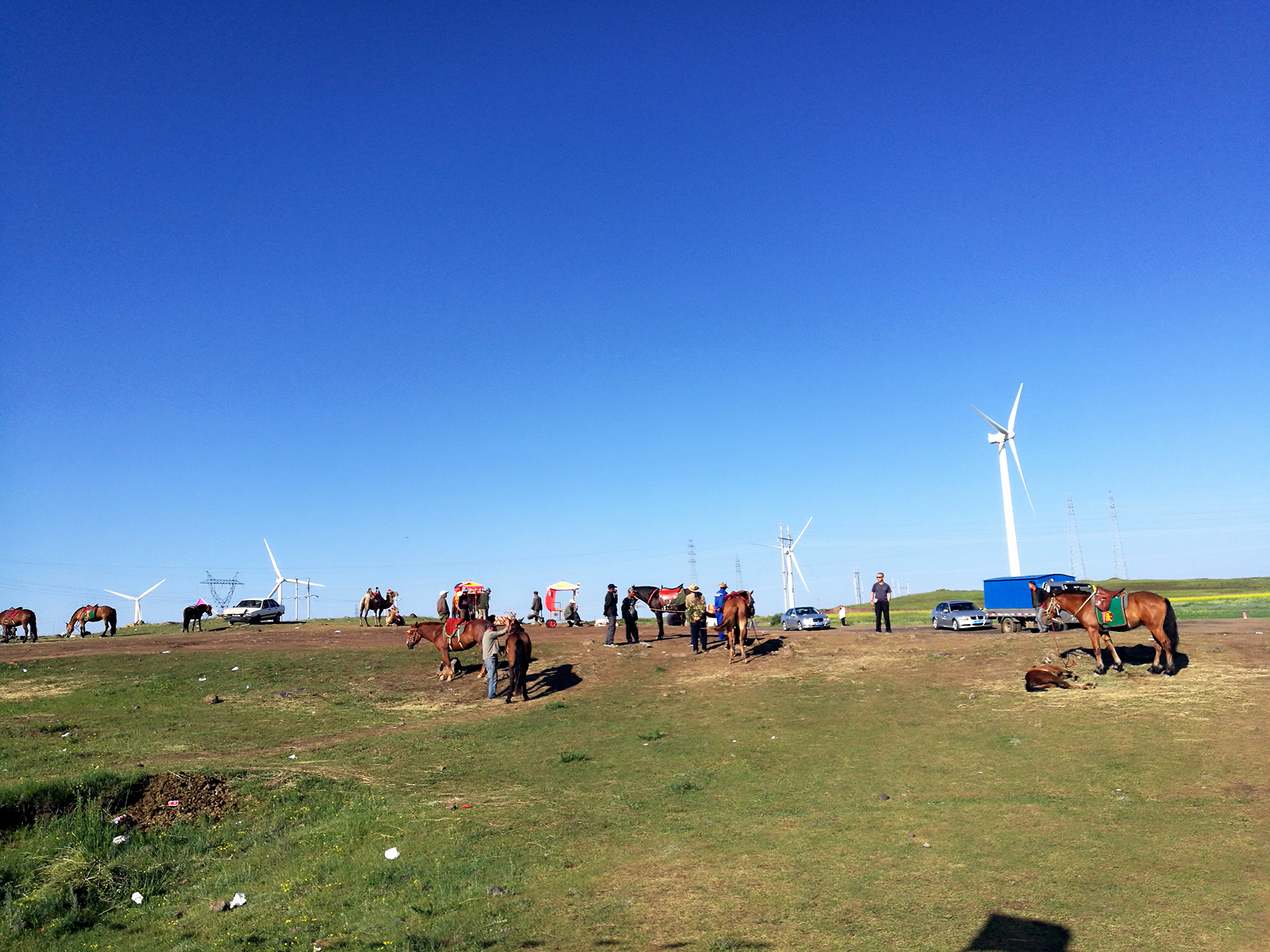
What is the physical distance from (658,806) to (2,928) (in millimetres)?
9590

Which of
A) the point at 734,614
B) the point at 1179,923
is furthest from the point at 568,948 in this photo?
the point at 734,614

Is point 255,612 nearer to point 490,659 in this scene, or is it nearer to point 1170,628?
point 490,659

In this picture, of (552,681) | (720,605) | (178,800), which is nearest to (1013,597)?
(720,605)

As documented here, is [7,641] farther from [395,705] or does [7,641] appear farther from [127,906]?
[127,906]

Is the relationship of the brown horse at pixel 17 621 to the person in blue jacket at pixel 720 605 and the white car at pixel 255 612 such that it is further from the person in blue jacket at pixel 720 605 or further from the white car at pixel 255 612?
the person in blue jacket at pixel 720 605

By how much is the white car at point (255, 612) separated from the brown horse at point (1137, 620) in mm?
48290

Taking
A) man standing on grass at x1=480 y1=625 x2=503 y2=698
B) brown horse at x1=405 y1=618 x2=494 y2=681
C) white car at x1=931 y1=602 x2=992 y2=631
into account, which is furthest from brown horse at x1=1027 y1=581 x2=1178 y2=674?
brown horse at x1=405 y1=618 x2=494 y2=681

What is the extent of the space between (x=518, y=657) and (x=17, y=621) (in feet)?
107

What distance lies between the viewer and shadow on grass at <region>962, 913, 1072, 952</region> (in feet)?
28.2

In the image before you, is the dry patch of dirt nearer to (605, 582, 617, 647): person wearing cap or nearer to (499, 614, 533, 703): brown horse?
(499, 614, 533, 703): brown horse

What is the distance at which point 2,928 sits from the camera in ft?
34.9

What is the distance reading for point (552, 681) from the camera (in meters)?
26.8

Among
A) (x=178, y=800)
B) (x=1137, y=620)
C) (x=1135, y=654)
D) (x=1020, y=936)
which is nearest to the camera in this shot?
(x=1020, y=936)

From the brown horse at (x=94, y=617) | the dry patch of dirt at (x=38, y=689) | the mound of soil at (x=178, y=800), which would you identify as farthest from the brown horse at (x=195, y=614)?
the mound of soil at (x=178, y=800)
